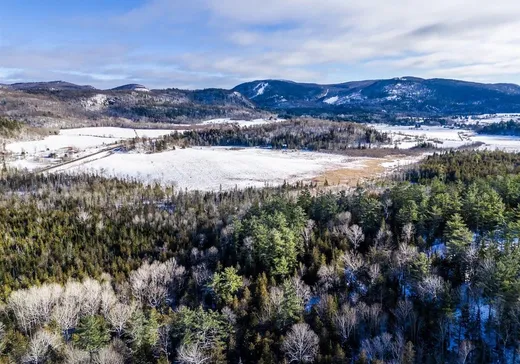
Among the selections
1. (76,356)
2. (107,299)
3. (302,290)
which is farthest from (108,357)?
(302,290)

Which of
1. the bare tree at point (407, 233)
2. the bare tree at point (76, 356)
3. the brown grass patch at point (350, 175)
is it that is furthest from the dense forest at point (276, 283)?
the brown grass patch at point (350, 175)

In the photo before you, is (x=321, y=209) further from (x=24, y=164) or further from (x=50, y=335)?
(x=24, y=164)

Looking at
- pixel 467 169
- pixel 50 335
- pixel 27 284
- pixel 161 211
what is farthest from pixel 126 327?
pixel 467 169

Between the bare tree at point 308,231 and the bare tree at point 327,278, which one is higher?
the bare tree at point 308,231

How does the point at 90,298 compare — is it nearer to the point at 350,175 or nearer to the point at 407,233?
the point at 407,233

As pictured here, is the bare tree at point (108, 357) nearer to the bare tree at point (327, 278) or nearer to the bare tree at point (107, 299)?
the bare tree at point (107, 299)
